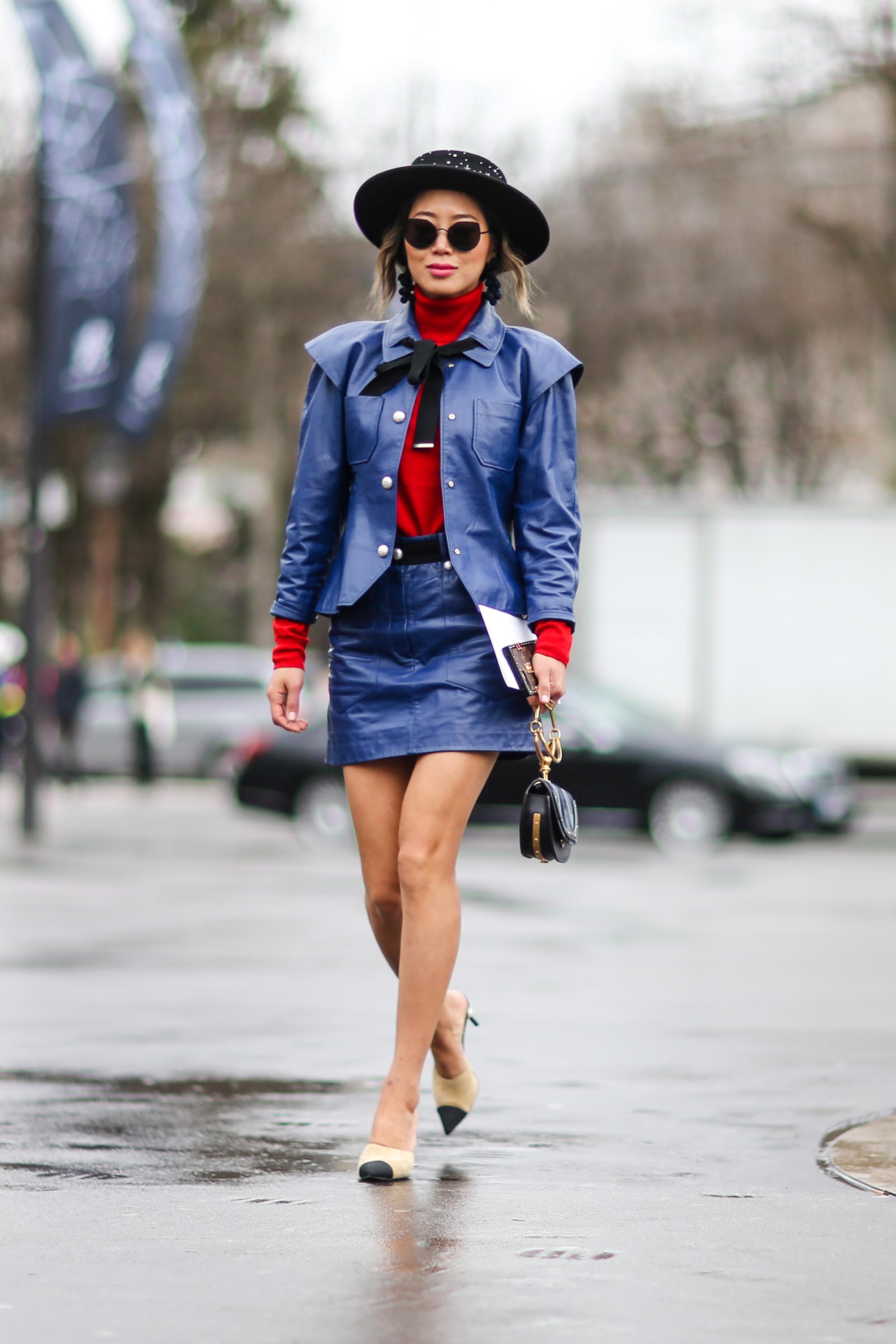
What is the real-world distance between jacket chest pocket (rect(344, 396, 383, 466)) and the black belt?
0.20 m

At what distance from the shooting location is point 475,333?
4949 millimetres

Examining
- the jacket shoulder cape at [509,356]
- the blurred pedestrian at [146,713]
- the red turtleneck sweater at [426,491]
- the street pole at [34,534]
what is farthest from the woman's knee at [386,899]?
the blurred pedestrian at [146,713]

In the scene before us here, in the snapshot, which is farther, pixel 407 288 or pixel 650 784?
pixel 650 784

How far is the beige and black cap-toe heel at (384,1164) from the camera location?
4.57 metres

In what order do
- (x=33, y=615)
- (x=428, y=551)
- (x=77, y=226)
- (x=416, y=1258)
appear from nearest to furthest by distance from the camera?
(x=416, y=1258), (x=428, y=551), (x=77, y=226), (x=33, y=615)

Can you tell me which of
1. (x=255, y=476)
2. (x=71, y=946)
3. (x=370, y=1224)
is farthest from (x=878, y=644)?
(x=255, y=476)

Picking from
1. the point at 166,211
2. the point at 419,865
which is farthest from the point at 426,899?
the point at 166,211

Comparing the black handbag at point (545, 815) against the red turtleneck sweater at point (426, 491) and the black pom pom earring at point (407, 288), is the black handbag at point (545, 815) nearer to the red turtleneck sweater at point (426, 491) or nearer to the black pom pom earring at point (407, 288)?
Answer: the red turtleneck sweater at point (426, 491)

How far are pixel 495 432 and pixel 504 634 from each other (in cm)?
42

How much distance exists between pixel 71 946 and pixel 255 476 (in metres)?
35.8

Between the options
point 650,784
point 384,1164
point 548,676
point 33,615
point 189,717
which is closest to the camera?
point 384,1164

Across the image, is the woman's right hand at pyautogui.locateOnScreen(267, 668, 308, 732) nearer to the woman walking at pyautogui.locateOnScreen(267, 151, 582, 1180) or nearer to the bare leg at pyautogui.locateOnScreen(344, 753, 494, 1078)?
the woman walking at pyautogui.locateOnScreen(267, 151, 582, 1180)

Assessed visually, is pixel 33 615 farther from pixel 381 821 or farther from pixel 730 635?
pixel 381 821

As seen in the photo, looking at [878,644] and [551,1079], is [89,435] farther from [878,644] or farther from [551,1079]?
[551,1079]
